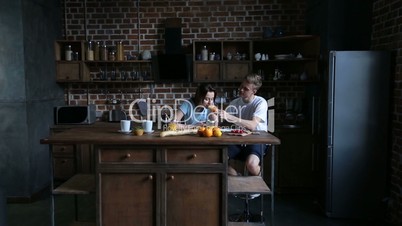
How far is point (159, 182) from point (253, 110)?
3.65 ft

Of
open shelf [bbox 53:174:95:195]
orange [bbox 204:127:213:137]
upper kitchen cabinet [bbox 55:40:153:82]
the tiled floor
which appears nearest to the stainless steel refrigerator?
the tiled floor

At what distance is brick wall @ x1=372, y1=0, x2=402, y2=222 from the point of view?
10.9 ft

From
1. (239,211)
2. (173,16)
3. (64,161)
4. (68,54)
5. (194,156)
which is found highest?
(173,16)

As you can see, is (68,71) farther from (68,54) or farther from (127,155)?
(127,155)

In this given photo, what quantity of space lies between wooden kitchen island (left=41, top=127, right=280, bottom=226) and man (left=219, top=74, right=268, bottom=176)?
1.00 feet

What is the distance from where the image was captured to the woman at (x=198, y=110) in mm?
3381

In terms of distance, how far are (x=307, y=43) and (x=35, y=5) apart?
3.41 m

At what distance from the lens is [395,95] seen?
3.43 metres

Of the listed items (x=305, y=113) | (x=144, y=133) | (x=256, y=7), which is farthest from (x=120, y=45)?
(x=305, y=113)

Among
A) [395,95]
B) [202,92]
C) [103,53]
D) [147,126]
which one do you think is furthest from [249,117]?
[103,53]

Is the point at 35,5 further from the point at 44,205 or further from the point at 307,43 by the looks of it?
the point at 307,43

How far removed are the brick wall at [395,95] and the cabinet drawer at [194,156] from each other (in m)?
1.83

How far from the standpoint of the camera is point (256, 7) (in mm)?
4980

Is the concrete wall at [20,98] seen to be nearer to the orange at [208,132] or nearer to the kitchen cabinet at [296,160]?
the orange at [208,132]
